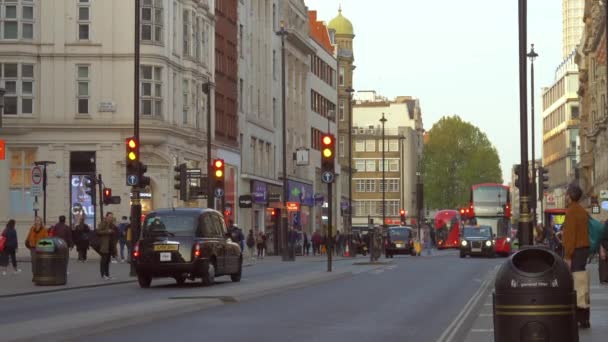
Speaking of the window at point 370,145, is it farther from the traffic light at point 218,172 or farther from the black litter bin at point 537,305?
the black litter bin at point 537,305

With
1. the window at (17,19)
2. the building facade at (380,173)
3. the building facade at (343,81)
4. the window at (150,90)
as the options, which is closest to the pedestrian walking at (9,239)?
the window at (150,90)

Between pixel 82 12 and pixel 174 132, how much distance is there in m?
6.88

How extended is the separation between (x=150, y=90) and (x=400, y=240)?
80.3ft

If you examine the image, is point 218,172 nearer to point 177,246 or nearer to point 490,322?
point 177,246

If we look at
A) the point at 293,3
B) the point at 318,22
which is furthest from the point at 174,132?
the point at 318,22

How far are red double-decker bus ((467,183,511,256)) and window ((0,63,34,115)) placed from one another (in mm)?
29429

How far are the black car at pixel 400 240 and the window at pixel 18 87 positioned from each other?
26.2 meters

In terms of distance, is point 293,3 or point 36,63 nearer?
point 36,63

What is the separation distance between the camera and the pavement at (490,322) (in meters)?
16.9

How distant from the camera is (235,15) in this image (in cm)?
8150

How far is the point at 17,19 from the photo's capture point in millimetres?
62438

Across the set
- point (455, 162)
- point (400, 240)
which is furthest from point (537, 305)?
point (455, 162)

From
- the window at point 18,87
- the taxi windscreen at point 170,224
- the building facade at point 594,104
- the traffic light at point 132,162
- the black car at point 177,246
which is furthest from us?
the building facade at point 594,104

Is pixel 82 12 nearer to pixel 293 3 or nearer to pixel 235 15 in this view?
pixel 235 15
